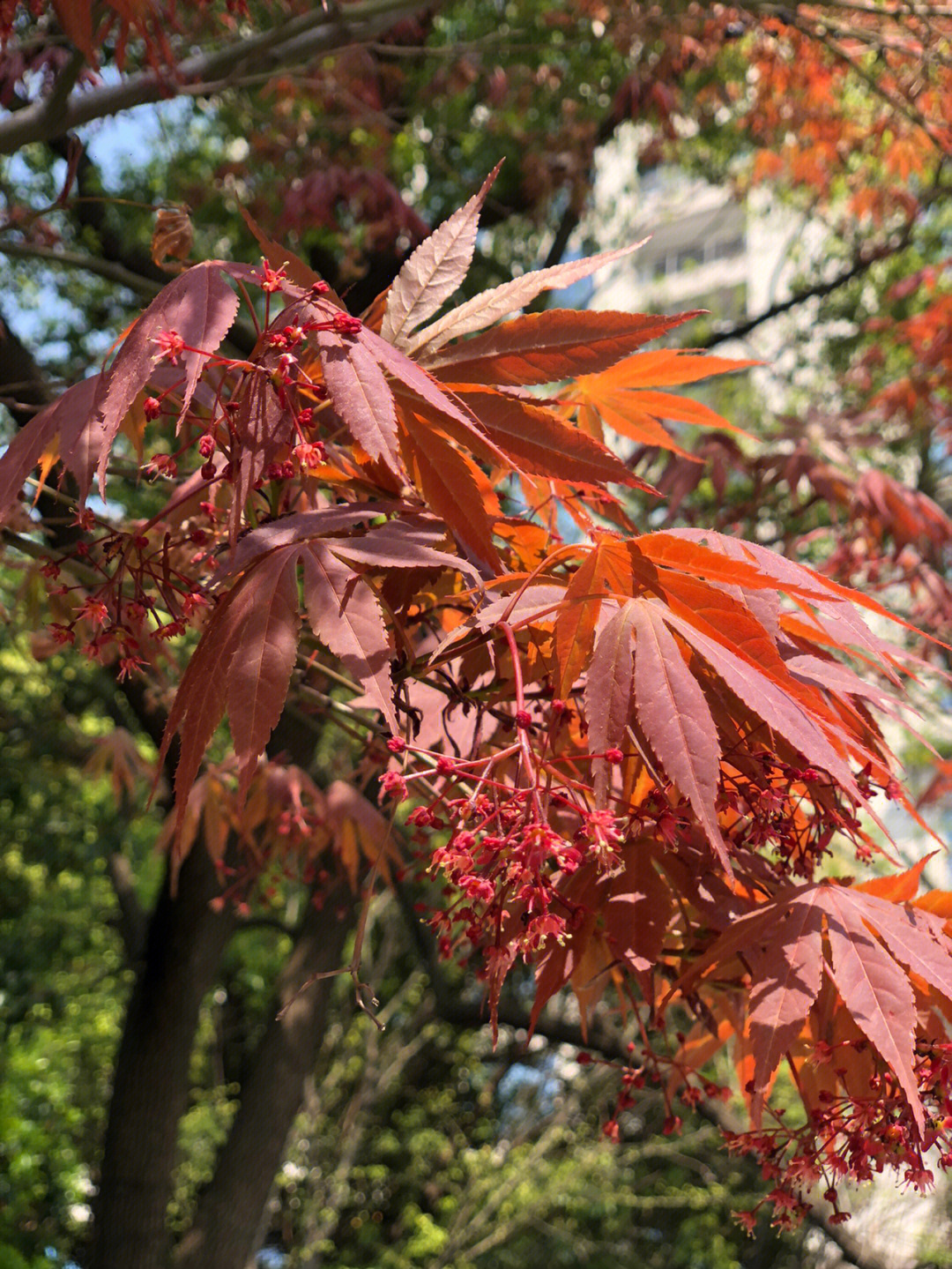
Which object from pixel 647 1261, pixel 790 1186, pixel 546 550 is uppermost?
pixel 546 550

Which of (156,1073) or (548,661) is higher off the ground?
(548,661)

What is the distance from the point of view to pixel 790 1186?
37.1 inches

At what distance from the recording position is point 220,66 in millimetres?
2094

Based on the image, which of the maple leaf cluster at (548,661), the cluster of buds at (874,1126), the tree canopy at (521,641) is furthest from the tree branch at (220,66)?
the cluster of buds at (874,1126)

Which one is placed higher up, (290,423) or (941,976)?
(290,423)

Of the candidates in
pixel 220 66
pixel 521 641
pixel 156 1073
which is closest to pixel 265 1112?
pixel 156 1073

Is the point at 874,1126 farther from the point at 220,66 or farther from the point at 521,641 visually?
the point at 220,66

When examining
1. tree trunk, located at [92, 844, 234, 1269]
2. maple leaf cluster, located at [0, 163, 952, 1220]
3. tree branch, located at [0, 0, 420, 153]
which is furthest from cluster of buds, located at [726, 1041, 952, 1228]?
tree trunk, located at [92, 844, 234, 1269]

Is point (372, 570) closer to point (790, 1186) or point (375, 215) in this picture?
point (790, 1186)

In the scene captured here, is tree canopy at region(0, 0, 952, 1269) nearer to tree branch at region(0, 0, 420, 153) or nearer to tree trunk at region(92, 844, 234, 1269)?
tree branch at region(0, 0, 420, 153)

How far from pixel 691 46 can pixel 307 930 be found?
12.2ft

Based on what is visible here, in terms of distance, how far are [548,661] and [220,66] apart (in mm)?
1694

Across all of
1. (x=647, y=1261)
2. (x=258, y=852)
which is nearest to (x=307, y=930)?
(x=258, y=852)

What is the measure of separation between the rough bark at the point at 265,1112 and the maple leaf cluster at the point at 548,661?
2919mm
